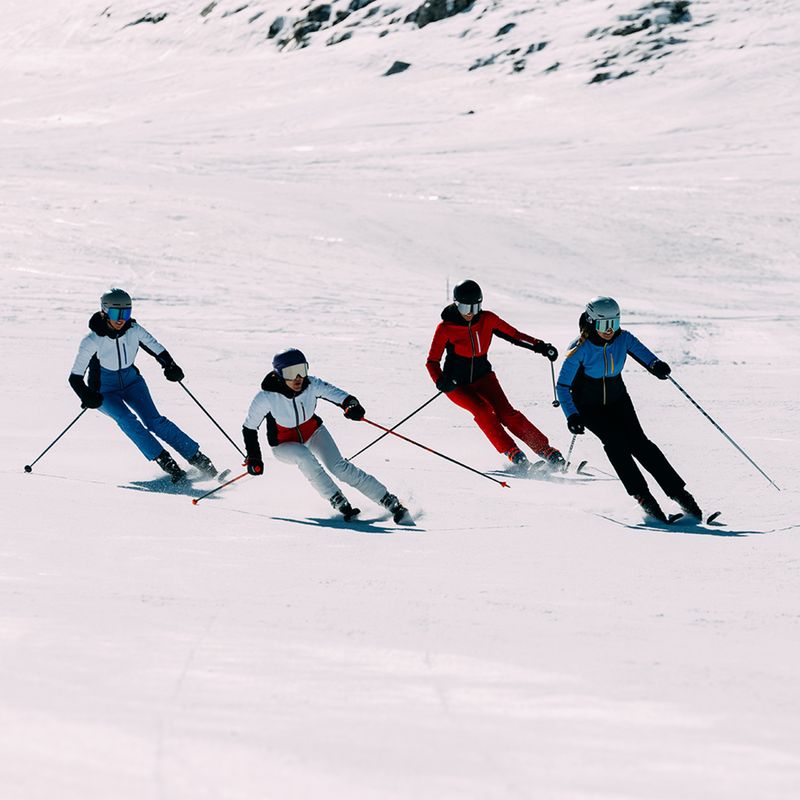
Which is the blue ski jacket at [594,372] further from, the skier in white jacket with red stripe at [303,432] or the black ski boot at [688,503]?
the skier in white jacket with red stripe at [303,432]

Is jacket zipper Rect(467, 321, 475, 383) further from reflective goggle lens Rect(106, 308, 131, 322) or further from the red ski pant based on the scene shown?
reflective goggle lens Rect(106, 308, 131, 322)

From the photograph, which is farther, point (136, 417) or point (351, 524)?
point (136, 417)

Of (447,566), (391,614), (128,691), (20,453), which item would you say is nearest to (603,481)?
(447,566)

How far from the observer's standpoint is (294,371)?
675 centimetres

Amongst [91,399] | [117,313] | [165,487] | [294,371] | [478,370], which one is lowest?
[478,370]

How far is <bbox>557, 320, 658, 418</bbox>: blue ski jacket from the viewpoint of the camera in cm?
705

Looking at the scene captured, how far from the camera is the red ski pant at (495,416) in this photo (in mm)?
8344

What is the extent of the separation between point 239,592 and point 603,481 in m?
3.91

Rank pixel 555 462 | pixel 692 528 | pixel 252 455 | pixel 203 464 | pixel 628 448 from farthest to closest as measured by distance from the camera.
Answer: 1. pixel 555 462
2. pixel 203 464
3. pixel 628 448
4. pixel 252 455
5. pixel 692 528

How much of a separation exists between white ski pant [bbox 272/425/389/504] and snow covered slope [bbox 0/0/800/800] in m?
0.26

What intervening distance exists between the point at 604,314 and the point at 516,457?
173 centimetres

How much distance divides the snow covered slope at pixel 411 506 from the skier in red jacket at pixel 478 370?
363mm

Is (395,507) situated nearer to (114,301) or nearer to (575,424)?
(575,424)

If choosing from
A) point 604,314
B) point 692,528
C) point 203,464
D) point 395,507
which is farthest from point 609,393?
point 203,464
